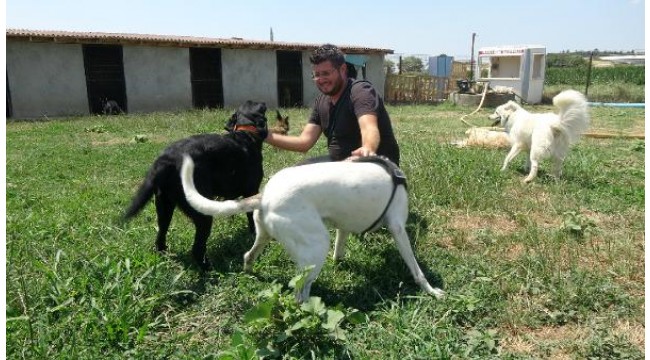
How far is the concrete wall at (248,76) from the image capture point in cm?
1680

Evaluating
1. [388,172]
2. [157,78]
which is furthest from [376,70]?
[388,172]

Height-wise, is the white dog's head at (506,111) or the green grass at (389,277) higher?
the white dog's head at (506,111)

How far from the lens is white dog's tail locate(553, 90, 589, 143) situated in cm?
532

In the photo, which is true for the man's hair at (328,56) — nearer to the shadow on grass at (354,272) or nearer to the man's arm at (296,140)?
the man's arm at (296,140)

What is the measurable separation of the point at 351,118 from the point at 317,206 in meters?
1.28

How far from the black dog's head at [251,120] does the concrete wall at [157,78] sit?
1279 centimetres

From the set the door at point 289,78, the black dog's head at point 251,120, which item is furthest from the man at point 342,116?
→ the door at point 289,78

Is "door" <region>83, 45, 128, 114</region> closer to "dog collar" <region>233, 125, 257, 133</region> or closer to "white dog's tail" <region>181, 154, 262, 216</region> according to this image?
"dog collar" <region>233, 125, 257, 133</region>

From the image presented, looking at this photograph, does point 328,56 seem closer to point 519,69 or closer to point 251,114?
point 251,114

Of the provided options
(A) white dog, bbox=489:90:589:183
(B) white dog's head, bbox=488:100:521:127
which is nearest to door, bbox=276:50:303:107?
(B) white dog's head, bbox=488:100:521:127

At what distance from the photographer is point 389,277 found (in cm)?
317

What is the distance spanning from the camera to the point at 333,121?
3.77 m

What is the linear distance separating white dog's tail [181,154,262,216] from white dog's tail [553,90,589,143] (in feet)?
13.8

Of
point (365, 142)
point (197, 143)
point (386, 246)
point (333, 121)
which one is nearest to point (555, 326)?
point (386, 246)
